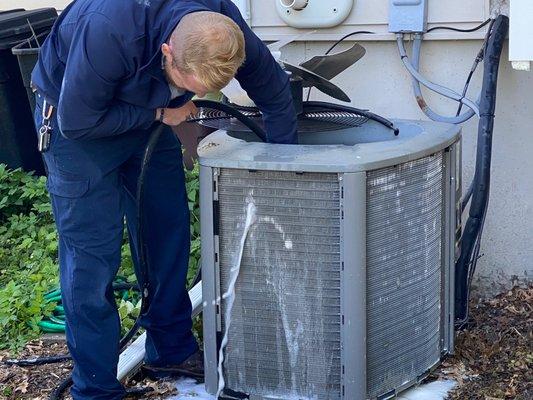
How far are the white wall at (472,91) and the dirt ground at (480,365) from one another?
26 cm

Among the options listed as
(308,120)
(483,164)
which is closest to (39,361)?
(308,120)

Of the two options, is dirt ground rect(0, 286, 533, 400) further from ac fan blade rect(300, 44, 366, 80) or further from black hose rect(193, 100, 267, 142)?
ac fan blade rect(300, 44, 366, 80)

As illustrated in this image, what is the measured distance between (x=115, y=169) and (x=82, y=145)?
0.16 meters

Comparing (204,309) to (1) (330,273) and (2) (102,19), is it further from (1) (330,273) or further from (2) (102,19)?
(2) (102,19)

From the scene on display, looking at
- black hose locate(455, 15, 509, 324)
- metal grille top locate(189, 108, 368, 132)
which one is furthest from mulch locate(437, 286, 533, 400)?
metal grille top locate(189, 108, 368, 132)

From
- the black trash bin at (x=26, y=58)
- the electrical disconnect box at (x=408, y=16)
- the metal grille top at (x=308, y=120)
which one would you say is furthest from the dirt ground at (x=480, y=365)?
the black trash bin at (x=26, y=58)

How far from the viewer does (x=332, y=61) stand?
3.58 m

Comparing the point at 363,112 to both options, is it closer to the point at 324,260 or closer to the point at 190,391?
the point at 324,260

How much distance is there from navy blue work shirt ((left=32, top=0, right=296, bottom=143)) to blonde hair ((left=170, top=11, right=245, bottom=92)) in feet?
0.32

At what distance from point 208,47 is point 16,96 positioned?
302 cm

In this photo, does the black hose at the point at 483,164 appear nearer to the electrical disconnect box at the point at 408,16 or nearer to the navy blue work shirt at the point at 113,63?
the electrical disconnect box at the point at 408,16

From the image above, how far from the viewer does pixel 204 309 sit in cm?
317

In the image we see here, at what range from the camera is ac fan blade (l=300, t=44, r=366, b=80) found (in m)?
3.55

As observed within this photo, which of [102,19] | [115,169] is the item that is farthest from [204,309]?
[102,19]
